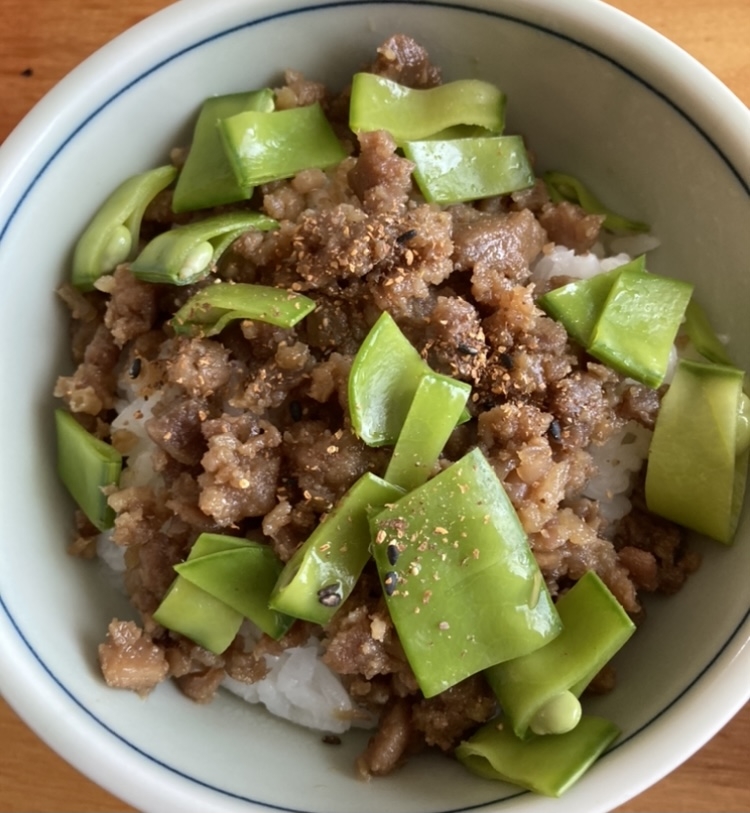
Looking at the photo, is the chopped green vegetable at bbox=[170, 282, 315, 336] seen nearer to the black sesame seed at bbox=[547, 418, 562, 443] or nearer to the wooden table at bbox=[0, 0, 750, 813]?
the black sesame seed at bbox=[547, 418, 562, 443]

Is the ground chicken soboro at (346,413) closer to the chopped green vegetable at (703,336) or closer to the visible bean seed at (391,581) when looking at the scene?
the visible bean seed at (391,581)

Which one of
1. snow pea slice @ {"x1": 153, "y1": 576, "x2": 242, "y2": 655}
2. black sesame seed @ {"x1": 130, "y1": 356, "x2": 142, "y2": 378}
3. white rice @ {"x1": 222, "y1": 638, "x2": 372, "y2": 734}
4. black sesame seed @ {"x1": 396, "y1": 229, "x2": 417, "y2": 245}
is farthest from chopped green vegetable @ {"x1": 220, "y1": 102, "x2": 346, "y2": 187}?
white rice @ {"x1": 222, "y1": 638, "x2": 372, "y2": 734}

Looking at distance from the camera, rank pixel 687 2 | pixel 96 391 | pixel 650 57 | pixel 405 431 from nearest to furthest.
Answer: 1. pixel 405 431
2. pixel 650 57
3. pixel 96 391
4. pixel 687 2

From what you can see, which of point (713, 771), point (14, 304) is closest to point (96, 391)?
point (14, 304)

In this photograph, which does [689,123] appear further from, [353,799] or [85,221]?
[353,799]

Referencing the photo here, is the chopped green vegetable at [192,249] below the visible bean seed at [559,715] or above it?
above

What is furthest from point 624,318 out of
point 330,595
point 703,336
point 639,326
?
point 330,595

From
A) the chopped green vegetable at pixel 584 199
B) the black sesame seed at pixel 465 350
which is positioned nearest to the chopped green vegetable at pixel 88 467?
the black sesame seed at pixel 465 350
